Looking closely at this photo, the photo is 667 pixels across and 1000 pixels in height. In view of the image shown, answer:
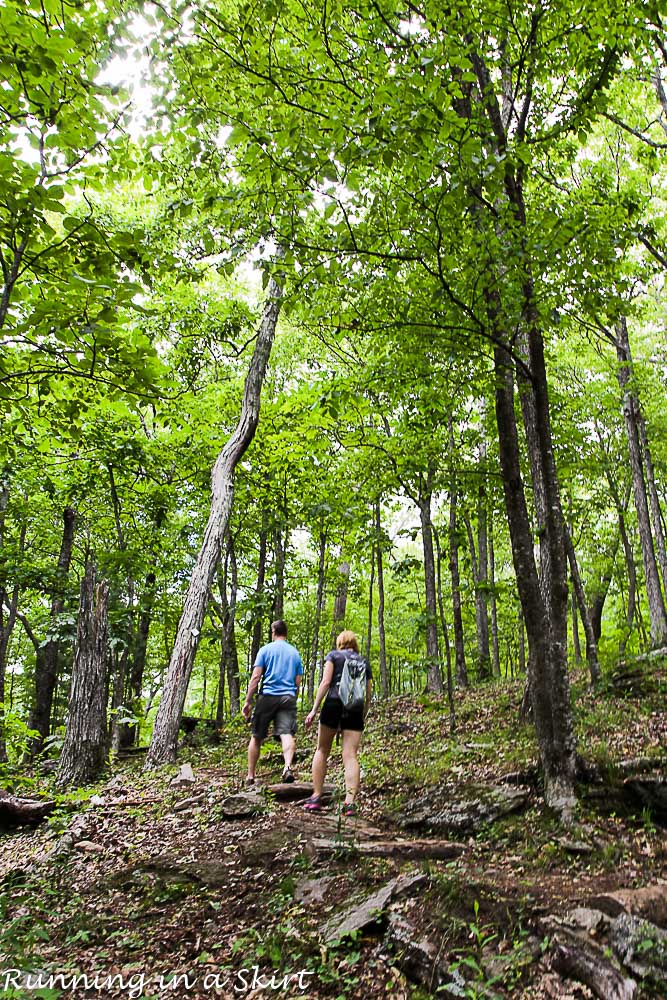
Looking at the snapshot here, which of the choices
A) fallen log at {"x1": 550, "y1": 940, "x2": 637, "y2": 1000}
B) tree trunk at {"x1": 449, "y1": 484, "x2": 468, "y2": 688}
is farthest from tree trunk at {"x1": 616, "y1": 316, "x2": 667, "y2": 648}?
fallen log at {"x1": 550, "y1": 940, "x2": 637, "y2": 1000}

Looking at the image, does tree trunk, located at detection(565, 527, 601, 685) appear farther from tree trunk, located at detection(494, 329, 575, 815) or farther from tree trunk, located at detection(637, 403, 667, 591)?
tree trunk, located at detection(637, 403, 667, 591)

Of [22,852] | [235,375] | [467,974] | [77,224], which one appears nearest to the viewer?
[467,974]

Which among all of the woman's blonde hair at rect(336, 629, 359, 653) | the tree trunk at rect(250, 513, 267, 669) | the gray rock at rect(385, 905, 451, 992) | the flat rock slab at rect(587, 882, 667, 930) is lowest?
the gray rock at rect(385, 905, 451, 992)

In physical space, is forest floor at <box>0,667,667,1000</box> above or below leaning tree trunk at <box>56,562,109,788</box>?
below

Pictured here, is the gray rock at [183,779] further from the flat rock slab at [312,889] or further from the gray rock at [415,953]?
the gray rock at [415,953]

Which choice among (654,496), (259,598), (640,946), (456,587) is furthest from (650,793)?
(654,496)

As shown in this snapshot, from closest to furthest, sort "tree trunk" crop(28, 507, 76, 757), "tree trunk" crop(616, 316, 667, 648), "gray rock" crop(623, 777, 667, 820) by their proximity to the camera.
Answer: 1. "gray rock" crop(623, 777, 667, 820)
2. "tree trunk" crop(616, 316, 667, 648)
3. "tree trunk" crop(28, 507, 76, 757)

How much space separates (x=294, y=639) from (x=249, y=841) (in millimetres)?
18912

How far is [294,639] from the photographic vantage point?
24.0 meters

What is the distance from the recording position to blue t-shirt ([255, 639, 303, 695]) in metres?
7.56

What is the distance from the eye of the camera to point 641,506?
13211mm

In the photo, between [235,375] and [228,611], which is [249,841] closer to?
[228,611]

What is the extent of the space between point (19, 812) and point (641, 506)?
13433 millimetres

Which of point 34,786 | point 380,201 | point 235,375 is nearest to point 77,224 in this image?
point 380,201
